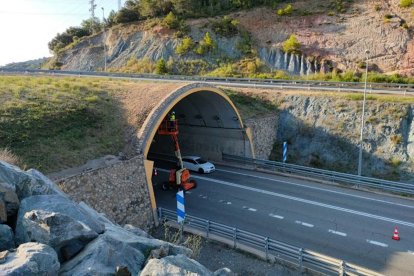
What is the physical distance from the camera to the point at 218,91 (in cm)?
2486

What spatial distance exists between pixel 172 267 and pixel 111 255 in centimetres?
134

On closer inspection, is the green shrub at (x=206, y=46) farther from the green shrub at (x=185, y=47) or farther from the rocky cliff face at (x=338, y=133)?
the rocky cliff face at (x=338, y=133)

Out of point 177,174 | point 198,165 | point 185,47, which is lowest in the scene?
point 198,165

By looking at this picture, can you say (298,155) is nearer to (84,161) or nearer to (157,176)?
(157,176)

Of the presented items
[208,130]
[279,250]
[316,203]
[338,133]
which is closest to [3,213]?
[279,250]

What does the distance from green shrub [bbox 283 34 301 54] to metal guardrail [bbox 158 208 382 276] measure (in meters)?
39.7

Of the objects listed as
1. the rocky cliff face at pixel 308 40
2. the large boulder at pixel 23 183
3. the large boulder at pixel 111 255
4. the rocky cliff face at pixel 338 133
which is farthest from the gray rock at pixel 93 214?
the rocky cliff face at pixel 308 40

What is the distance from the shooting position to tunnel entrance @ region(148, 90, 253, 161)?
27.4m

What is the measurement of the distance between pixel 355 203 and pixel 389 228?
3304mm

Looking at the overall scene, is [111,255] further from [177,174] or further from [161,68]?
[161,68]

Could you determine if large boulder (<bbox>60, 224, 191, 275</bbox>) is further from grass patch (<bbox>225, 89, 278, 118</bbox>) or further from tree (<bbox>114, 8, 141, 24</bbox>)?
tree (<bbox>114, 8, 141, 24</bbox>)

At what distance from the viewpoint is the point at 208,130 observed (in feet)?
98.6

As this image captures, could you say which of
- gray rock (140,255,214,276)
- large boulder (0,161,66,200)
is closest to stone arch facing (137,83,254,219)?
large boulder (0,161,66,200)

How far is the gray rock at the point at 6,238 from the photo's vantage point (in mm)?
7119
